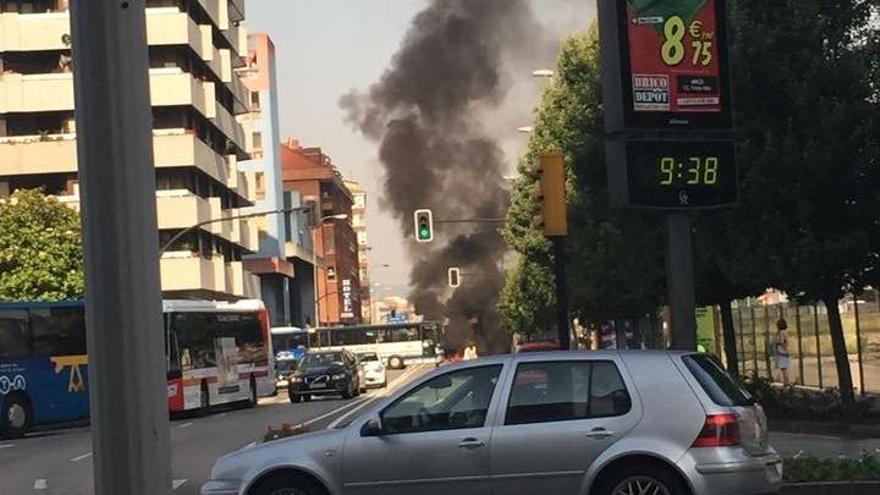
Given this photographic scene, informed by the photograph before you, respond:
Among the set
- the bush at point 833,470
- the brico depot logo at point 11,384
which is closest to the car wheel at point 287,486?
the bush at point 833,470

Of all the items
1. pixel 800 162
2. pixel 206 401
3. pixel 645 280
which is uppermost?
pixel 800 162

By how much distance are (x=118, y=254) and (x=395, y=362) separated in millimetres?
66410

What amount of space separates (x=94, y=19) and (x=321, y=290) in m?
130

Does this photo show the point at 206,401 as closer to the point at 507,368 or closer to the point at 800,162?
the point at 800,162

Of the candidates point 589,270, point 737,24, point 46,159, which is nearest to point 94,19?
point 737,24

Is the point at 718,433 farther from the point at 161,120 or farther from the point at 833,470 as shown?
the point at 161,120

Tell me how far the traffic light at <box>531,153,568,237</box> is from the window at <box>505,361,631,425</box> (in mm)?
5038

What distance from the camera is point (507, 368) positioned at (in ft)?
27.6

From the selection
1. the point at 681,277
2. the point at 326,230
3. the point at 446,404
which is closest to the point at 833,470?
the point at 681,277

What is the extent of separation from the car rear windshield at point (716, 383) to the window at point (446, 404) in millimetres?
1409

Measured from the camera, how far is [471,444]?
8.21m

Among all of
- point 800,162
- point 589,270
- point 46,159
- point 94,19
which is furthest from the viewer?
point 46,159

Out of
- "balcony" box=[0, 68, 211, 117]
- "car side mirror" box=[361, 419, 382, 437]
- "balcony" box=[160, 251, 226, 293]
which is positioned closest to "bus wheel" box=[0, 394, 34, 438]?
"car side mirror" box=[361, 419, 382, 437]

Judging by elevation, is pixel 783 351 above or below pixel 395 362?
above
